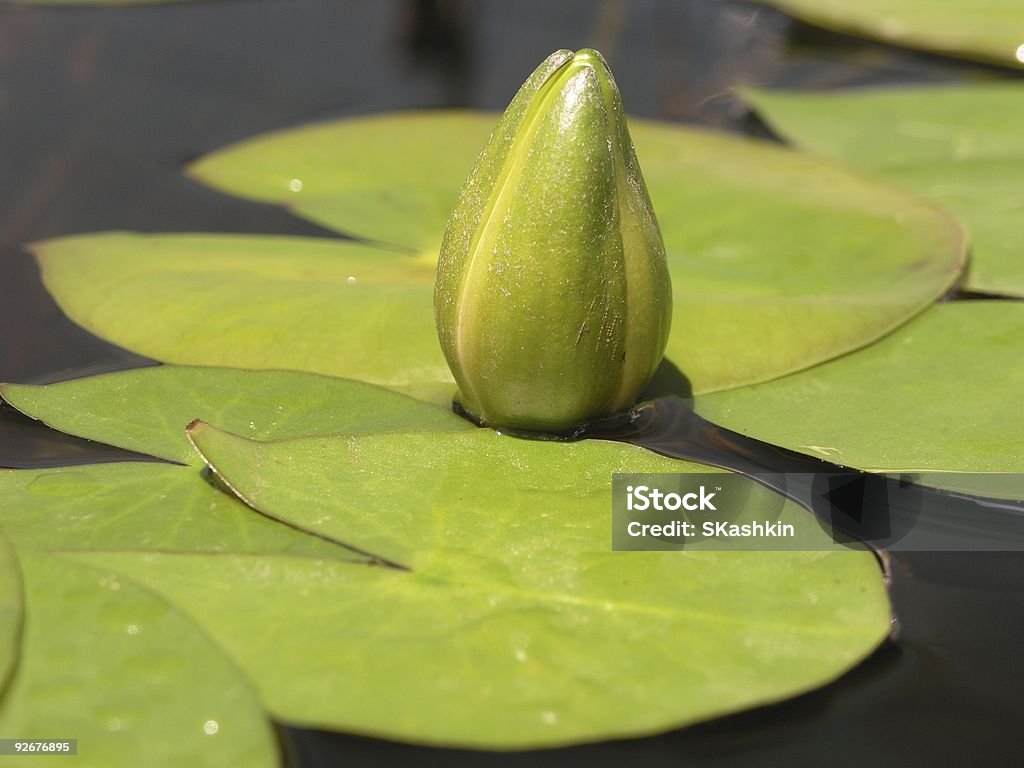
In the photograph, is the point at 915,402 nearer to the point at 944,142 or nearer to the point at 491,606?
the point at 491,606

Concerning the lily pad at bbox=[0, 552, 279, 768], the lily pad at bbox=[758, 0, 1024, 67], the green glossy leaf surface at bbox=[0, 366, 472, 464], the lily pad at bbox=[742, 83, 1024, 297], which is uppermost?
the lily pad at bbox=[758, 0, 1024, 67]

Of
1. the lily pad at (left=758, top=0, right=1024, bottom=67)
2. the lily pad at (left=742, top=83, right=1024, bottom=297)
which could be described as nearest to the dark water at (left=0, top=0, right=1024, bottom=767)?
the lily pad at (left=758, top=0, right=1024, bottom=67)

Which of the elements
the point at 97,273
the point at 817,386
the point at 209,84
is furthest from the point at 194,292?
the point at 209,84

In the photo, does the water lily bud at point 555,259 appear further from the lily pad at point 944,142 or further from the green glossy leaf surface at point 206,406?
the lily pad at point 944,142

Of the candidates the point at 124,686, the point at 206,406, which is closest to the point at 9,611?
the point at 124,686

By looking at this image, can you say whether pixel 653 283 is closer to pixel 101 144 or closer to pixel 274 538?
pixel 274 538

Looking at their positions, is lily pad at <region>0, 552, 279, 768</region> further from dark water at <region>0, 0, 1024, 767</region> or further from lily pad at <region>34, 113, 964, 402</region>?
lily pad at <region>34, 113, 964, 402</region>

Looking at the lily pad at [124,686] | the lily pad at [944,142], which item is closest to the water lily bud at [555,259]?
the lily pad at [124,686]
